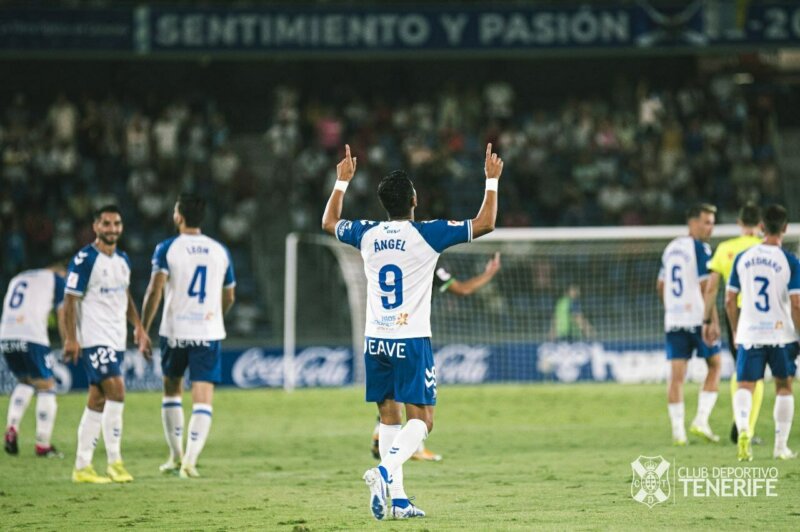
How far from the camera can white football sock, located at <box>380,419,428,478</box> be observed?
8.52m

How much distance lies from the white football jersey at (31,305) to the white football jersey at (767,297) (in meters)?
7.71

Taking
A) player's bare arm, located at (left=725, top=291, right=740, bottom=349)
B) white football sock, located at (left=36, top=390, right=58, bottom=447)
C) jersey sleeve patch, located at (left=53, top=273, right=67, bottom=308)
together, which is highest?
jersey sleeve patch, located at (left=53, top=273, right=67, bottom=308)

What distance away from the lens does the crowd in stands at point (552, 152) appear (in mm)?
27938

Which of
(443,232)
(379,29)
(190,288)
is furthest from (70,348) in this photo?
(379,29)

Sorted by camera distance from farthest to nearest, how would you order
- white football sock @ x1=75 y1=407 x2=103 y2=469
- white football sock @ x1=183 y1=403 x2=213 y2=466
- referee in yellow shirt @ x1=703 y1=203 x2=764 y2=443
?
referee in yellow shirt @ x1=703 y1=203 x2=764 y2=443 → white football sock @ x1=183 y1=403 x2=213 y2=466 → white football sock @ x1=75 y1=407 x2=103 y2=469

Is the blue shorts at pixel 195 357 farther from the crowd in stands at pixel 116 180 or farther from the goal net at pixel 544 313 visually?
the crowd in stands at pixel 116 180

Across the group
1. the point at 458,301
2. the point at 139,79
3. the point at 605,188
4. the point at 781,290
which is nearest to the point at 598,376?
the point at 458,301

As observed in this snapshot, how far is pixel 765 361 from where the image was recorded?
11711mm

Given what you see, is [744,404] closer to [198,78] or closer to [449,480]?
[449,480]

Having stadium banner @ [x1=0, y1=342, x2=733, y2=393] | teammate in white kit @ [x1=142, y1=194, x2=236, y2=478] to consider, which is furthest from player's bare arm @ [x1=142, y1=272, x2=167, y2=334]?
stadium banner @ [x1=0, y1=342, x2=733, y2=393]

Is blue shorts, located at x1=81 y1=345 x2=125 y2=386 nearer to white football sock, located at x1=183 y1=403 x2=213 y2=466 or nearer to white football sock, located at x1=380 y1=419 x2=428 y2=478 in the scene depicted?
white football sock, located at x1=183 y1=403 x2=213 y2=466

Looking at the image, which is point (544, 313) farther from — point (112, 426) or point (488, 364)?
point (112, 426)

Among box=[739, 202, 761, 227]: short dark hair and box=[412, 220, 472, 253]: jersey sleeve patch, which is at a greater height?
box=[739, 202, 761, 227]: short dark hair

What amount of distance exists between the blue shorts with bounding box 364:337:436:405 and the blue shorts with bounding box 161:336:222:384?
303 cm
